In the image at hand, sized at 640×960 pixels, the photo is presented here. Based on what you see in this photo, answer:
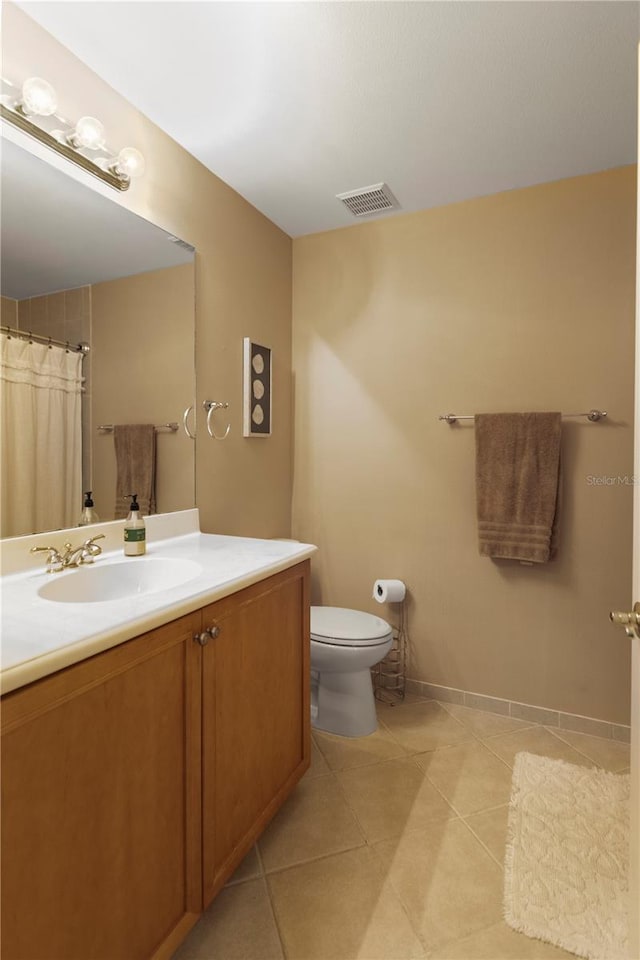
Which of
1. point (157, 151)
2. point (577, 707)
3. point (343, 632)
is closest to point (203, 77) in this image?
point (157, 151)

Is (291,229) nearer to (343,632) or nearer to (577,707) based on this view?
(343,632)

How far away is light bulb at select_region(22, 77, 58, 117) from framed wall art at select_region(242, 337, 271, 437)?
110cm

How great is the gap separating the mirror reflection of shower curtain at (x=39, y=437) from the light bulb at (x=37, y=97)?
578mm

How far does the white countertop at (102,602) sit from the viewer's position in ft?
2.58

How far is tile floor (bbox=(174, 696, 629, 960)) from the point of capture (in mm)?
1196

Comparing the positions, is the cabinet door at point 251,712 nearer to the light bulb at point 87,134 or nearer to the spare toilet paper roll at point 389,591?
the spare toilet paper roll at point 389,591

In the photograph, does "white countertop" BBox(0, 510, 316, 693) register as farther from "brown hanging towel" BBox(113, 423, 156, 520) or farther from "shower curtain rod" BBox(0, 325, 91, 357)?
"shower curtain rod" BBox(0, 325, 91, 357)

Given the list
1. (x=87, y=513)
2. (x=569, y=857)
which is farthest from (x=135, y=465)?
(x=569, y=857)

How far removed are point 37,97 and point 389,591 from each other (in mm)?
2139

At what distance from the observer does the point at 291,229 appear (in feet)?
8.38

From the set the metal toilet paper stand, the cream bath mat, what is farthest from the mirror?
the cream bath mat

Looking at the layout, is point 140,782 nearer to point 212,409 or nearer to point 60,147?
point 212,409

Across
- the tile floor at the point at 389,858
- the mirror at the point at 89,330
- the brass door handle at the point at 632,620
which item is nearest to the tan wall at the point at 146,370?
the mirror at the point at 89,330

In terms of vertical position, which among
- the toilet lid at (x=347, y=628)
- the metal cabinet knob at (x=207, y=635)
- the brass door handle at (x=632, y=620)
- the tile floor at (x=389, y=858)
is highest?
the brass door handle at (x=632, y=620)
